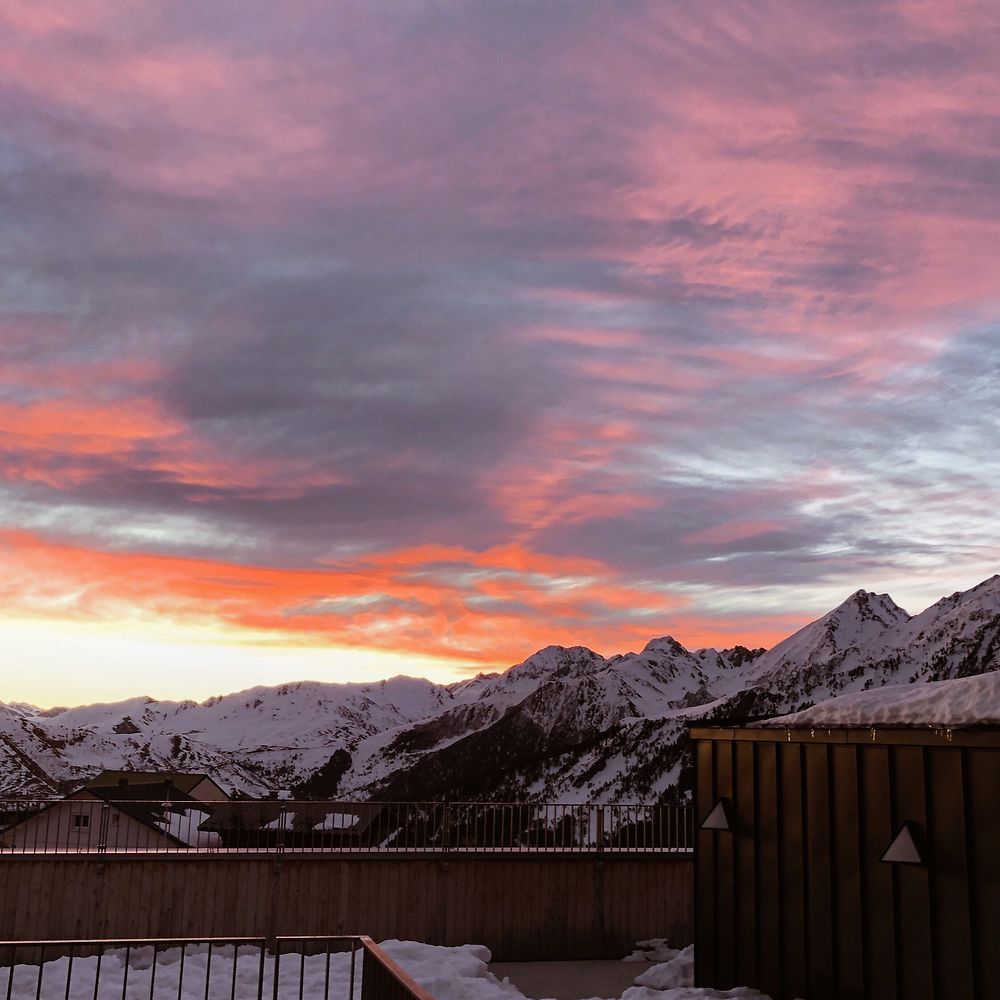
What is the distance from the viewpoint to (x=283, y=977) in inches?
595

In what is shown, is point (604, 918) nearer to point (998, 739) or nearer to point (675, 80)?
point (998, 739)

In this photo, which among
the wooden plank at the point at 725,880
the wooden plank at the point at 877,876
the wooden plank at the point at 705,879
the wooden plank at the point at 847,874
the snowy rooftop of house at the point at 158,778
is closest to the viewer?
the wooden plank at the point at 877,876

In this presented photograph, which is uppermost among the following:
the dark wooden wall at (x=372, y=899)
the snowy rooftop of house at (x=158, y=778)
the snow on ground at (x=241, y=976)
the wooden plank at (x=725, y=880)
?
the wooden plank at (x=725, y=880)

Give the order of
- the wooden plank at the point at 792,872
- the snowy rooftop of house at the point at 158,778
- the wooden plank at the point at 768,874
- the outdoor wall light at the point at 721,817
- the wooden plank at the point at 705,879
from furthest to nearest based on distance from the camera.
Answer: the snowy rooftop of house at the point at 158,778
the wooden plank at the point at 705,879
the outdoor wall light at the point at 721,817
the wooden plank at the point at 768,874
the wooden plank at the point at 792,872

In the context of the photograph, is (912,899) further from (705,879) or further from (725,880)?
(705,879)

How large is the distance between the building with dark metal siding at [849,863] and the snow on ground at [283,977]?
41.4 inches

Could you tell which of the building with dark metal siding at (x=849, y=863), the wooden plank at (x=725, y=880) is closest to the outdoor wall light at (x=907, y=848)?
the building with dark metal siding at (x=849, y=863)

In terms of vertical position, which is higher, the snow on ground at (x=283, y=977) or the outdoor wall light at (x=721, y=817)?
the outdoor wall light at (x=721, y=817)

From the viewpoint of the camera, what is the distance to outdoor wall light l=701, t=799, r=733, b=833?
1327cm

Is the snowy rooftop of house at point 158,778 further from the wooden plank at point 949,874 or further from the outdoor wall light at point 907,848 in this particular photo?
the wooden plank at point 949,874

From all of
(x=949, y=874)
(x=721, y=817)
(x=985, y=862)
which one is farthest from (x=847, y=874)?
(x=721, y=817)

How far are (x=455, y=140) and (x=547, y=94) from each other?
1683mm

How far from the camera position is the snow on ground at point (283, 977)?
45.2ft

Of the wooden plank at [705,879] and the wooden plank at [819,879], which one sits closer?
the wooden plank at [819,879]
